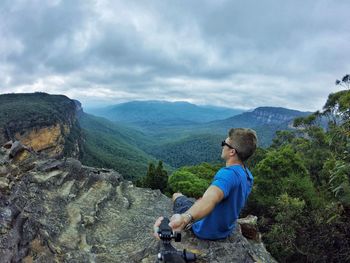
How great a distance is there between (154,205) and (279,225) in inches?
359

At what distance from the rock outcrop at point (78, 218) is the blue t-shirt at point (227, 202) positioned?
0.51m

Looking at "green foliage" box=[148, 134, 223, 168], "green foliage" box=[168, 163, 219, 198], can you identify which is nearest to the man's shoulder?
"green foliage" box=[168, 163, 219, 198]

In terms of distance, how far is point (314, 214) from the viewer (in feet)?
61.5

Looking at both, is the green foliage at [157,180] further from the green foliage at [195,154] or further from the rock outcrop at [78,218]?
the green foliage at [195,154]

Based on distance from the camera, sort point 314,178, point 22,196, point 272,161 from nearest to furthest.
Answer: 1. point 22,196
2. point 272,161
3. point 314,178

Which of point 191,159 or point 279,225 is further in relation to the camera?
point 191,159

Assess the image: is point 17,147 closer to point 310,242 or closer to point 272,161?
point 310,242

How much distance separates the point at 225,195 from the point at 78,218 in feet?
22.1

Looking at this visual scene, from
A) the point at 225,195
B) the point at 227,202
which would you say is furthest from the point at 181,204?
the point at 225,195

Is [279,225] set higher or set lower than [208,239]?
lower

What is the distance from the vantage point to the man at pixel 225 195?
418 centimetres

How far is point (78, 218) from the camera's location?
997 cm

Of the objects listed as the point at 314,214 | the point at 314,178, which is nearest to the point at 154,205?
the point at 314,214

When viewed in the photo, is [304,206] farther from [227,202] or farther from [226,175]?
[226,175]
